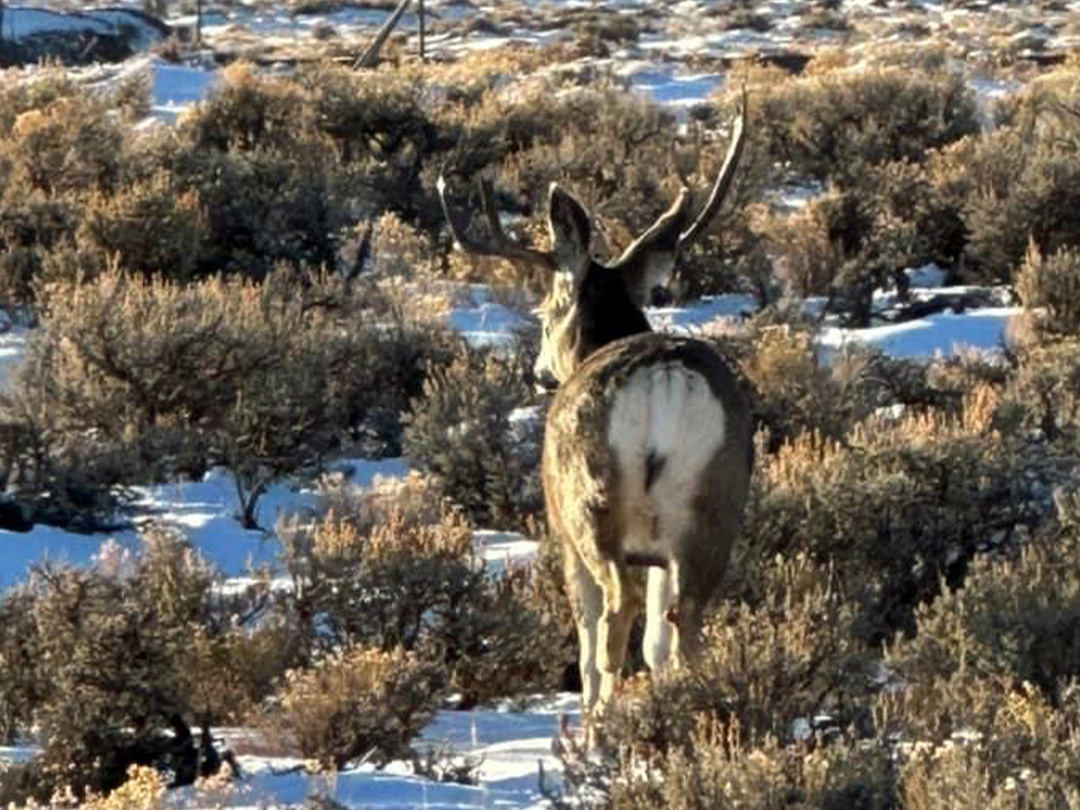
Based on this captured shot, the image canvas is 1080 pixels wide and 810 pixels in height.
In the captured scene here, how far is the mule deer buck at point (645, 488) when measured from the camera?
6191 mm

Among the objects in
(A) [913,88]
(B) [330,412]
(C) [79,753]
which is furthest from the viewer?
(A) [913,88]

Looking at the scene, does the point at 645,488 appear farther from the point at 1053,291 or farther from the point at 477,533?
the point at 1053,291

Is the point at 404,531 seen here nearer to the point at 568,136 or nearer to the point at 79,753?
the point at 79,753

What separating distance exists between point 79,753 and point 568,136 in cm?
1306

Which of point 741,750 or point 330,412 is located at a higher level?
point 741,750

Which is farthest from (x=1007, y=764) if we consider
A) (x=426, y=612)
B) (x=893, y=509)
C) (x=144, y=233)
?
(x=144, y=233)

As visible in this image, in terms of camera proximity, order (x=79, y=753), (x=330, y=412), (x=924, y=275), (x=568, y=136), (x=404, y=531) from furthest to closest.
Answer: (x=568, y=136), (x=924, y=275), (x=330, y=412), (x=404, y=531), (x=79, y=753)

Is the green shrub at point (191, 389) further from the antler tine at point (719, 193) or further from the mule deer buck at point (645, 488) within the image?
the mule deer buck at point (645, 488)

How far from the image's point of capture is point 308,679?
6.63m

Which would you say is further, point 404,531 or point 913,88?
point 913,88

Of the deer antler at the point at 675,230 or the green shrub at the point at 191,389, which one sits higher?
the deer antler at the point at 675,230

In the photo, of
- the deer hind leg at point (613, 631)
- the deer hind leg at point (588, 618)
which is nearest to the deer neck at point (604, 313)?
the deer hind leg at point (588, 618)

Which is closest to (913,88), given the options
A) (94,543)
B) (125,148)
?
(125,148)

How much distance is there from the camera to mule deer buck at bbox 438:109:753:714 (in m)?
6.19
